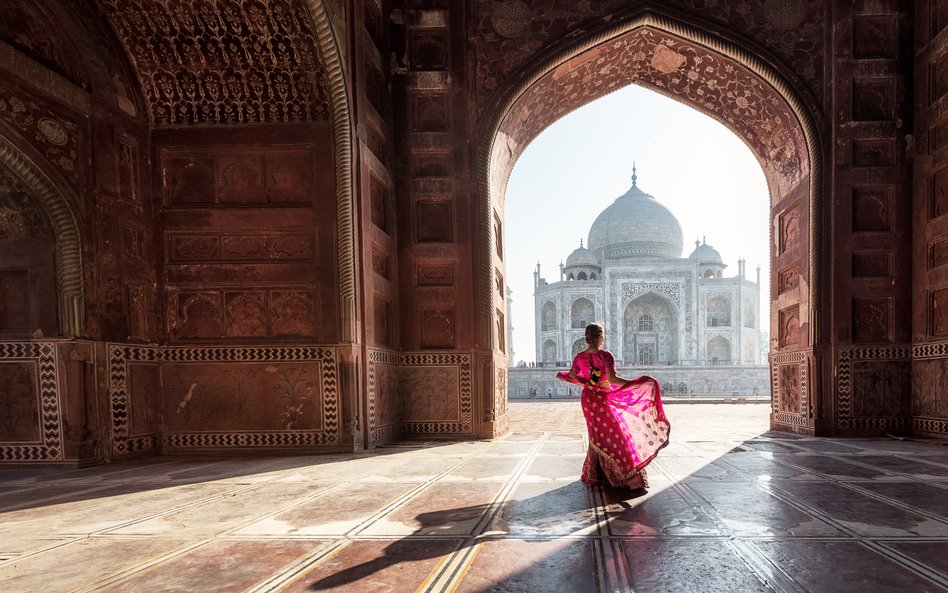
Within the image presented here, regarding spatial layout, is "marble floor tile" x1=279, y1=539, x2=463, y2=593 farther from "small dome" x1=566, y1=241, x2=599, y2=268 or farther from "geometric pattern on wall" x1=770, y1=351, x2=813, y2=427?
"small dome" x1=566, y1=241, x2=599, y2=268

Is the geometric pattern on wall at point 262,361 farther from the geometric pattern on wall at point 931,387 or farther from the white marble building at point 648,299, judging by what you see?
the white marble building at point 648,299

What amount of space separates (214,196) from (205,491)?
11.5 feet

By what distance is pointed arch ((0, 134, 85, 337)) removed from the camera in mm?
4938

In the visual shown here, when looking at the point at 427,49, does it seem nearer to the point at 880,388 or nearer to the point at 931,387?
Answer: the point at 880,388

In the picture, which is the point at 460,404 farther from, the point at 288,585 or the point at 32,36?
the point at 32,36

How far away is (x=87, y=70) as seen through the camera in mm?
5266

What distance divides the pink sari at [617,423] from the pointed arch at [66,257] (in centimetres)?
464

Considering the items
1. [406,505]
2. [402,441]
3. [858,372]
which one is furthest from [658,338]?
[406,505]

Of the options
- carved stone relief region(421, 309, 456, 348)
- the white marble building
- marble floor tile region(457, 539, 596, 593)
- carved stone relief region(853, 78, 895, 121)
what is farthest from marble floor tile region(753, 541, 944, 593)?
the white marble building

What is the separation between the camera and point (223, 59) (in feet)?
18.5

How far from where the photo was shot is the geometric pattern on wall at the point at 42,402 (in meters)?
4.97

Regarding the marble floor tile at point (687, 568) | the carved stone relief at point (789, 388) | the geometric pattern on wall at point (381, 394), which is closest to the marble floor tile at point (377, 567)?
the marble floor tile at point (687, 568)

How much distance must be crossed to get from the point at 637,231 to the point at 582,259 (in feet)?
13.3

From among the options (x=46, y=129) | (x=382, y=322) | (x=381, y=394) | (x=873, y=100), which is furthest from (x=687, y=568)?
(x=873, y=100)
